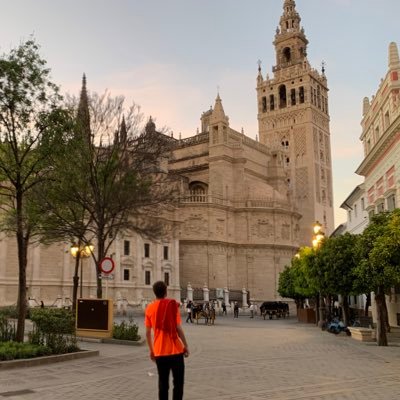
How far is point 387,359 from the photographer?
1405 cm

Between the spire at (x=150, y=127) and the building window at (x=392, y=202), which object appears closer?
the spire at (x=150, y=127)

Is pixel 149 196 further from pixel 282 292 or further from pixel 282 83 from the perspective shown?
pixel 282 83

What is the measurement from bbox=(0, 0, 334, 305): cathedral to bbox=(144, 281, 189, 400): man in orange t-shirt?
29806 millimetres

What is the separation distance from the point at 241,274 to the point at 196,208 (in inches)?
425

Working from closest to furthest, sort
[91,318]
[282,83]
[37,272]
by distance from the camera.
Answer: [91,318]
[37,272]
[282,83]

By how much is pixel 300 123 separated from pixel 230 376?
8263 centimetres

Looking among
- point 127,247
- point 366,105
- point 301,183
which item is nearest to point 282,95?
point 301,183

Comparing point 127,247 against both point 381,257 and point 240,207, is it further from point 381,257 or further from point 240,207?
point 381,257

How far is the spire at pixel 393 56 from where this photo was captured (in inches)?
923

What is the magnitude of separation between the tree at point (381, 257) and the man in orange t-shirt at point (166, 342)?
12.6 m

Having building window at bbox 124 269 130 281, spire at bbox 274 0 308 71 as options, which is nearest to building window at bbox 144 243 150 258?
building window at bbox 124 269 130 281

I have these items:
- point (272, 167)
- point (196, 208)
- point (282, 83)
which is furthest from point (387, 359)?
point (282, 83)

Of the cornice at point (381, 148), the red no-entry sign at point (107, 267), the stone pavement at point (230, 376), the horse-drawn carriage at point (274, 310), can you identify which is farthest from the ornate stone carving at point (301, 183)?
the red no-entry sign at point (107, 267)

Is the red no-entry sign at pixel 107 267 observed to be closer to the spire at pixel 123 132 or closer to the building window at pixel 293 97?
the spire at pixel 123 132
